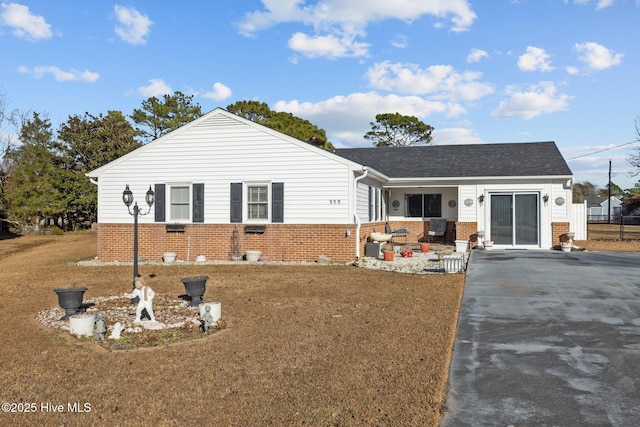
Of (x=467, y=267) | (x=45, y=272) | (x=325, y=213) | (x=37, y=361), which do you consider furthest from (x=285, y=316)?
(x=45, y=272)

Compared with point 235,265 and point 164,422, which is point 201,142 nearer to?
point 235,265

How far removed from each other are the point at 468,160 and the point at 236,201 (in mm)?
9872

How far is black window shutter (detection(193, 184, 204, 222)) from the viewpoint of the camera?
645 inches

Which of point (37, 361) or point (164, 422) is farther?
A: point (37, 361)

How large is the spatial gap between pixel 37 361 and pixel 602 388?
5664 millimetres

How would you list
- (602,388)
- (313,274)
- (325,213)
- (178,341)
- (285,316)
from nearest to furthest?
(602,388), (178,341), (285,316), (313,274), (325,213)

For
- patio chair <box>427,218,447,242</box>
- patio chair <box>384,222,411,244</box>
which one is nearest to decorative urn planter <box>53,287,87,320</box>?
patio chair <box>384,222,411,244</box>

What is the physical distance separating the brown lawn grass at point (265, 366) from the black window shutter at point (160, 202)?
672 cm

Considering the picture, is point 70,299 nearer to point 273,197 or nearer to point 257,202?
point 273,197

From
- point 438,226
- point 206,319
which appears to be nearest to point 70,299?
point 206,319

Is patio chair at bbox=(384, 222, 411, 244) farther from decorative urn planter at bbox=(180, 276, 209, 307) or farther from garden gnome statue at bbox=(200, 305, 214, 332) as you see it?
garden gnome statue at bbox=(200, 305, 214, 332)

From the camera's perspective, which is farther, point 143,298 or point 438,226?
point 438,226

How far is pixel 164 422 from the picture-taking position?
12.8 feet

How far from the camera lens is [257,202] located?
16141 millimetres
